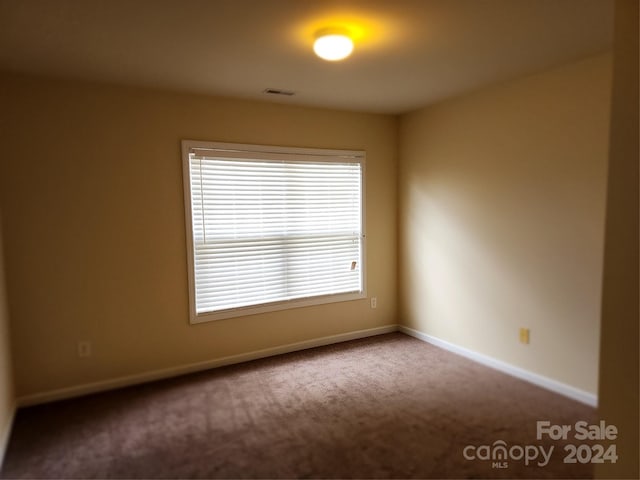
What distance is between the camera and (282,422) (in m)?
2.75

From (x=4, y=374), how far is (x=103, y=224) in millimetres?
1205

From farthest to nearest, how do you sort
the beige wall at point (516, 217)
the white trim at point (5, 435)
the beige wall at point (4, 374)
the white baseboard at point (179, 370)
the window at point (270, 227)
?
the window at point (270, 227)
the white baseboard at point (179, 370)
the beige wall at point (516, 217)
the beige wall at point (4, 374)
the white trim at point (5, 435)

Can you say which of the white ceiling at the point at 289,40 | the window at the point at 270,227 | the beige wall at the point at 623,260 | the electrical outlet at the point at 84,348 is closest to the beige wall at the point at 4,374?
the electrical outlet at the point at 84,348

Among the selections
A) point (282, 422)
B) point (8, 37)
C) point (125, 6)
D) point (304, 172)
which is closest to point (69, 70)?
point (8, 37)

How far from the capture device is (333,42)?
230 centimetres

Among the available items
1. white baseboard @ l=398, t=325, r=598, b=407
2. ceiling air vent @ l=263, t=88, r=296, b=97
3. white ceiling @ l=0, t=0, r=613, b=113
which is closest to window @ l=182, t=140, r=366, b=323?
ceiling air vent @ l=263, t=88, r=296, b=97

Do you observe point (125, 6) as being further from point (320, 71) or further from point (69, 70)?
point (320, 71)

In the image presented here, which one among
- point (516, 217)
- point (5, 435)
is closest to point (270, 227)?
point (516, 217)

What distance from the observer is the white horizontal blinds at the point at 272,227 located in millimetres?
3648

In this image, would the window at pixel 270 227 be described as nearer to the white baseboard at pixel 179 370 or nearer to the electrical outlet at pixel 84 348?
the white baseboard at pixel 179 370

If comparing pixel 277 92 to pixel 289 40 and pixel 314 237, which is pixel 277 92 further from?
pixel 314 237

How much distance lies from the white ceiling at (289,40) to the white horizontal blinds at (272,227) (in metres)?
0.78

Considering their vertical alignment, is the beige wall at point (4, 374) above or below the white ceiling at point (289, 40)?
below

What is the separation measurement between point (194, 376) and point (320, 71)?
8.97 feet
